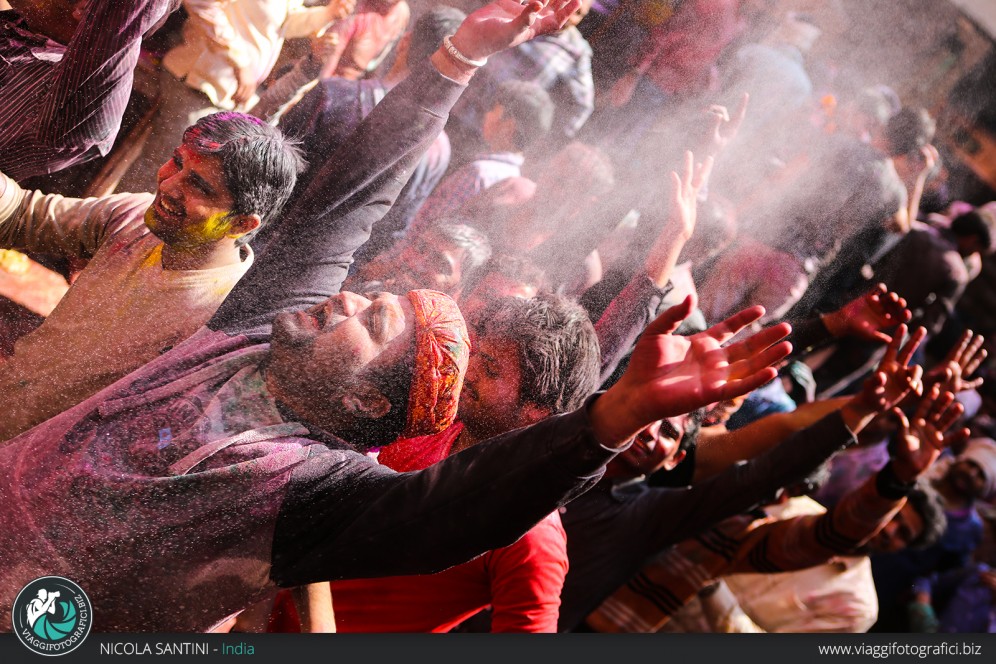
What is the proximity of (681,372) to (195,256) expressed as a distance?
1000 mm

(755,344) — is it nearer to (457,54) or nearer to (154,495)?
(457,54)

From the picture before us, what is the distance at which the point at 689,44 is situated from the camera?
2008mm

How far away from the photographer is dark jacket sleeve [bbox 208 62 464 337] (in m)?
1.79

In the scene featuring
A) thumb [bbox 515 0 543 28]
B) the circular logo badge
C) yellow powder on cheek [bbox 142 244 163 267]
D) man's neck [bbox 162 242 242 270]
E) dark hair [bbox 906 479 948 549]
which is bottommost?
the circular logo badge

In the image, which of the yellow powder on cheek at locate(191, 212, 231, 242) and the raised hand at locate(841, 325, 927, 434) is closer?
the yellow powder on cheek at locate(191, 212, 231, 242)

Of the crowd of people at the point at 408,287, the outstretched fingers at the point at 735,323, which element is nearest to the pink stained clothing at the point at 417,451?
the crowd of people at the point at 408,287

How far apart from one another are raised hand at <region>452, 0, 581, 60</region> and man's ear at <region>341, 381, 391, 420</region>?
2.40ft

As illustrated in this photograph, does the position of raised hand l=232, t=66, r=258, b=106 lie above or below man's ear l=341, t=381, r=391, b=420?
above

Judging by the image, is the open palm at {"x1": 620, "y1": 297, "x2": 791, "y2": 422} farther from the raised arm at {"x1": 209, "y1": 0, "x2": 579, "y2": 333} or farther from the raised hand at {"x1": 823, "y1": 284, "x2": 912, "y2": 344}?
the raised hand at {"x1": 823, "y1": 284, "x2": 912, "y2": 344}

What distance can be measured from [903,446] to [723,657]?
76 centimetres

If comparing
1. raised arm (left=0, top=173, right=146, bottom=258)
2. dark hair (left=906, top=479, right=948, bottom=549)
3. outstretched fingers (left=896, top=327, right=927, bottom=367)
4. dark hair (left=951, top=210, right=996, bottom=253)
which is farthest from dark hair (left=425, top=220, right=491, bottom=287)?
dark hair (left=906, top=479, right=948, bottom=549)

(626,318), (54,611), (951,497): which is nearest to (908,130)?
(626,318)

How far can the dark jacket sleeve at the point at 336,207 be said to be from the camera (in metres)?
1.79

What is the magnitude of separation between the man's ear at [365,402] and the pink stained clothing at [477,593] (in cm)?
41
